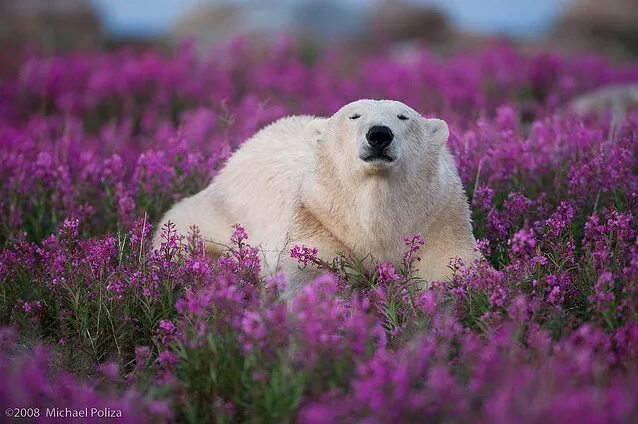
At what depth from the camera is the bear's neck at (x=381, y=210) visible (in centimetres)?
459

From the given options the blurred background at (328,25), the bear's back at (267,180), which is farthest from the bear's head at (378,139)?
the blurred background at (328,25)

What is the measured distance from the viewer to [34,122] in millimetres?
8188

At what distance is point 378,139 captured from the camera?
4.32 m

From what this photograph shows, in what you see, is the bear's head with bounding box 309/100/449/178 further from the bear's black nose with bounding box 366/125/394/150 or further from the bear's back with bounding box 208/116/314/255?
the bear's back with bounding box 208/116/314/255

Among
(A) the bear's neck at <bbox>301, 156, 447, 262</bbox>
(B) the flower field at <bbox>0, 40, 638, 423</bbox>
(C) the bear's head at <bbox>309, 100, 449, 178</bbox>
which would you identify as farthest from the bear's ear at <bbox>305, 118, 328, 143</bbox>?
(B) the flower field at <bbox>0, 40, 638, 423</bbox>

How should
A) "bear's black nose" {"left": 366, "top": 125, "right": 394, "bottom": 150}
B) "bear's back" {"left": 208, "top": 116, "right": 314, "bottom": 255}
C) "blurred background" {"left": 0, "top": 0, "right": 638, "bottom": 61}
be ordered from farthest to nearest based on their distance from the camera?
"blurred background" {"left": 0, "top": 0, "right": 638, "bottom": 61}
"bear's back" {"left": 208, "top": 116, "right": 314, "bottom": 255}
"bear's black nose" {"left": 366, "top": 125, "right": 394, "bottom": 150}

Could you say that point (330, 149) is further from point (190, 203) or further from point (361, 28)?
point (361, 28)

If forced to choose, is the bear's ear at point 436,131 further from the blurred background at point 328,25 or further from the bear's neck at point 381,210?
the blurred background at point 328,25

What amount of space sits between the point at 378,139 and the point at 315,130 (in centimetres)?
72

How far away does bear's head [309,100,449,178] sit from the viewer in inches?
171

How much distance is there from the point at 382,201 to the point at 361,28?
2465 cm

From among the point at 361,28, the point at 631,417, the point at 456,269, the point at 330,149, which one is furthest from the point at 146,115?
the point at 361,28

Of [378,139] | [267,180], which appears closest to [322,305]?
[378,139]

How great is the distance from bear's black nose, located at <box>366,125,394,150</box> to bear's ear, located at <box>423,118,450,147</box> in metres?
0.53
